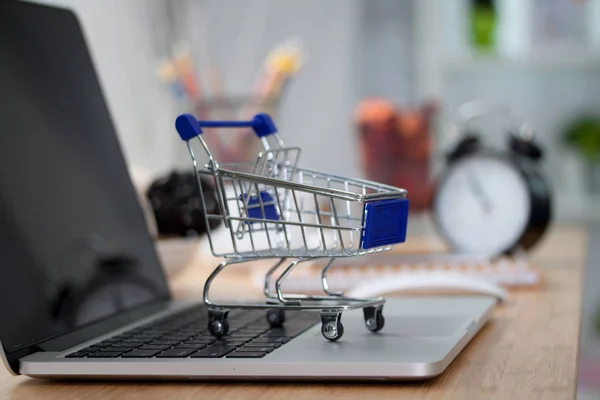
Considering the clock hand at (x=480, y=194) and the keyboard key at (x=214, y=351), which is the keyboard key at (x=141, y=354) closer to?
the keyboard key at (x=214, y=351)

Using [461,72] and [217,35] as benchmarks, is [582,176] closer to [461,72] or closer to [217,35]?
[461,72]

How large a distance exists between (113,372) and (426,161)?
1386 millimetres

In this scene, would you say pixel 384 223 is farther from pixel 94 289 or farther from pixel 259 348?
pixel 94 289

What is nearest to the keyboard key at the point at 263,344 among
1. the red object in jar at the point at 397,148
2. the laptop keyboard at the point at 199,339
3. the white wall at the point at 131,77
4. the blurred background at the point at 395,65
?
the laptop keyboard at the point at 199,339

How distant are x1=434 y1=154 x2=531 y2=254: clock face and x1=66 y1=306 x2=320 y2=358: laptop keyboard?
71cm

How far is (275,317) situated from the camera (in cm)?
90

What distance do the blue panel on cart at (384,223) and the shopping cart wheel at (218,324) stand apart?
0.49 feet

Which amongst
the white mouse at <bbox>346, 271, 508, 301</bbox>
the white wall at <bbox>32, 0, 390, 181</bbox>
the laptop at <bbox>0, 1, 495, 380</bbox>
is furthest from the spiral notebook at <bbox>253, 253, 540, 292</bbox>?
the white wall at <bbox>32, 0, 390, 181</bbox>

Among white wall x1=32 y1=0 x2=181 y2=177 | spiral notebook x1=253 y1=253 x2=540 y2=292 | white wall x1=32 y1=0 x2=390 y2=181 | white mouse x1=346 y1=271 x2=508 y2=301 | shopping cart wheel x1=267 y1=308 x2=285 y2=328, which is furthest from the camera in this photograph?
white wall x1=32 y1=0 x2=390 y2=181

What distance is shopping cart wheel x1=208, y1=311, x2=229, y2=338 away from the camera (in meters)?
0.84

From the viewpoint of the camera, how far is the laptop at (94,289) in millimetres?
750

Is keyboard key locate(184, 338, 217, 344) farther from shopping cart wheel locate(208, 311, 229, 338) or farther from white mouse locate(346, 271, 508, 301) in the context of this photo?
white mouse locate(346, 271, 508, 301)

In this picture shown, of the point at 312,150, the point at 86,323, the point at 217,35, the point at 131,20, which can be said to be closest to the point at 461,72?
the point at 312,150

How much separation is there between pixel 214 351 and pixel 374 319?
160mm
